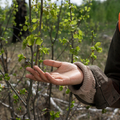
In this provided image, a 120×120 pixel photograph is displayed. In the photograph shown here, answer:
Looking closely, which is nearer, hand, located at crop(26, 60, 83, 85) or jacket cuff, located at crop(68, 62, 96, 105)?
hand, located at crop(26, 60, 83, 85)

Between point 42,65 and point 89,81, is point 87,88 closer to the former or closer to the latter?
point 89,81

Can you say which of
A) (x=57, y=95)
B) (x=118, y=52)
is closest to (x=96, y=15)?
(x=57, y=95)

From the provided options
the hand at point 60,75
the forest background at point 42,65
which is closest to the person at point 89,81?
the hand at point 60,75

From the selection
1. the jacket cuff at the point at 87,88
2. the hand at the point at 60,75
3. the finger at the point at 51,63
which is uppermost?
the finger at the point at 51,63

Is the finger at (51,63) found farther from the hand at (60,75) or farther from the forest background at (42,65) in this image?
the forest background at (42,65)

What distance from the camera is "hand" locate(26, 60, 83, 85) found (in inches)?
38.9

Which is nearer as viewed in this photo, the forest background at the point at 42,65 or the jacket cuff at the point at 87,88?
the forest background at the point at 42,65

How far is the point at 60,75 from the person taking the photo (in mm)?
1099

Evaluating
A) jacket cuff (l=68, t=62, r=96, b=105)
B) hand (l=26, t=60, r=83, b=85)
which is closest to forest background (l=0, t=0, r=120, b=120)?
hand (l=26, t=60, r=83, b=85)

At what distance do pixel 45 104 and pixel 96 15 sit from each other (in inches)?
380

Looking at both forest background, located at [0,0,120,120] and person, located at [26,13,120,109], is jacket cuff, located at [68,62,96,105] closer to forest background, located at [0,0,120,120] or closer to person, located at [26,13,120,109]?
person, located at [26,13,120,109]

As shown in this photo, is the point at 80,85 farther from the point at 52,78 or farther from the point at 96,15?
the point at 96,15

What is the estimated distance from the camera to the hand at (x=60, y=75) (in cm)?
99

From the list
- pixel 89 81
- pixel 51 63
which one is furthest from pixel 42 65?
pixel 89 81
